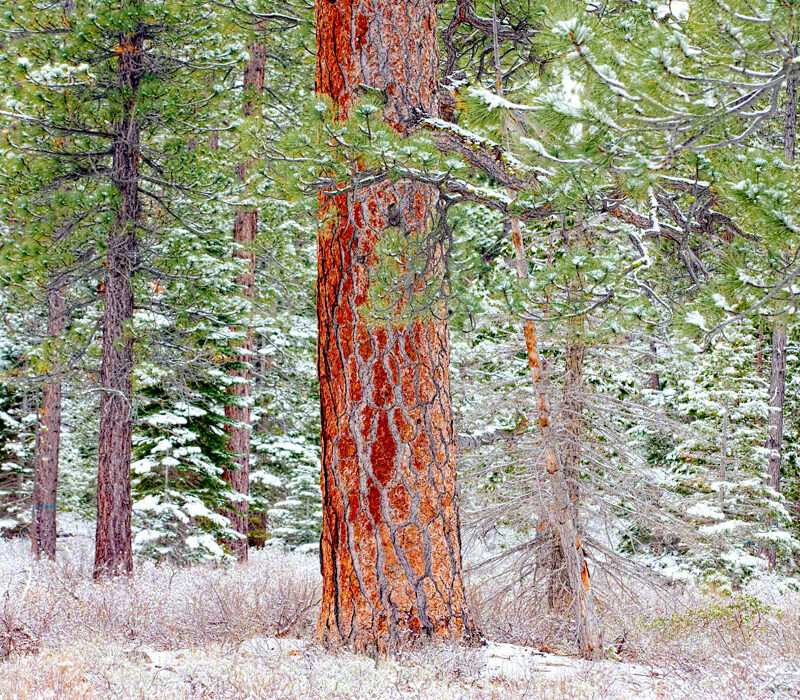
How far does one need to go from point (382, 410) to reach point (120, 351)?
5.92 meters

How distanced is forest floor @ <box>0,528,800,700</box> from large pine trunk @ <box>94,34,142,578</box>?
147 centimetres

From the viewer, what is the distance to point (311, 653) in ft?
15.1

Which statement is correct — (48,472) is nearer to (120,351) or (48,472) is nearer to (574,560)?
(120,351)

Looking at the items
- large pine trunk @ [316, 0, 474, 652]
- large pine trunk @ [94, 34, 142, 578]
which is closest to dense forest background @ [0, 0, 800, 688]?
large pine trunk @ [94, 34, 142, 578]

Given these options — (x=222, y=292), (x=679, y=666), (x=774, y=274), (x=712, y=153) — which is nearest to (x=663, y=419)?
(x=679, y=666)

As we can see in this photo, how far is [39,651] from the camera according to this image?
16.4ft

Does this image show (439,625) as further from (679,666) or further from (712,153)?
(712,153)

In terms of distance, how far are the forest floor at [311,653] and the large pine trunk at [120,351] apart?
147 cm

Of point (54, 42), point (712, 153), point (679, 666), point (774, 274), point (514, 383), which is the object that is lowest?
point (679, 666)

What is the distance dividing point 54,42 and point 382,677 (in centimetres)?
894

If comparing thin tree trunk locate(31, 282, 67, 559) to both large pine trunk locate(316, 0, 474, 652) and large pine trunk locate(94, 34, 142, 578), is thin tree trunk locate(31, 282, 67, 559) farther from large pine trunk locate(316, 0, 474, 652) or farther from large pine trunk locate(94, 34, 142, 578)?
large pine trunk locate(316, 0, 474, 652)

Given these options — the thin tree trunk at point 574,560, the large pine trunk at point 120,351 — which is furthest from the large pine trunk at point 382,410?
the large pine trunk at point 120,351

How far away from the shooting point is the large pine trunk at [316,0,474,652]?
15.6 feet

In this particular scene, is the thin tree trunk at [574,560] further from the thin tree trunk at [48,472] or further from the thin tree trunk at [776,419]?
the thin tree trunk at [48,472]
